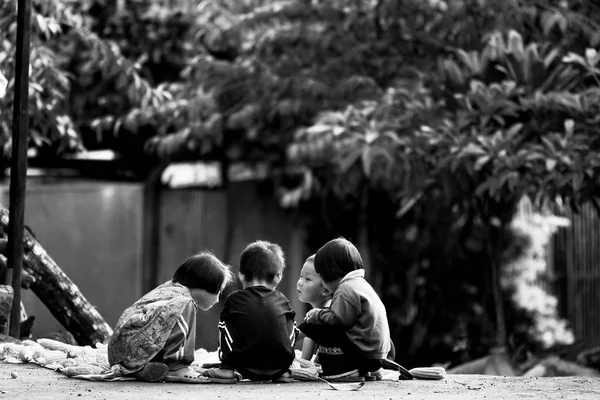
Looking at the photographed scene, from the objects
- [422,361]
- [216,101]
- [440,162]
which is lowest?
[422,361]

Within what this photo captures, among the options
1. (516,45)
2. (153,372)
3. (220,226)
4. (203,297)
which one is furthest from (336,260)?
(220,226)

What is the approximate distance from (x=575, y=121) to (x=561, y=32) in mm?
1405

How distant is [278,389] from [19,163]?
8.64ft

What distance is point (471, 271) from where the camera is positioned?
11508 mm

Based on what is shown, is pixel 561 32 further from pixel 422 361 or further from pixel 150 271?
pixel 150 271

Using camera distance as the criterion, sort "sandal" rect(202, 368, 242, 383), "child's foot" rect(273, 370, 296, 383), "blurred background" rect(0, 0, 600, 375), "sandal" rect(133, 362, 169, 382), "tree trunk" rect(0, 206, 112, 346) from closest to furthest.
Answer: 1. "sandal" rect(133, 362, 169, 382)
2. "sandal" rect(202, 368, 242, 383)
3. "child's foot" rect(273, 370, 296, 383)
4. "tree trunk" rect(0, 206, 112, 346)
5. "blurred background" rect(0, 0, 600, 375)

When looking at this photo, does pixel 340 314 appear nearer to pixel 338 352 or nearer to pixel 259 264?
pixel 338 352

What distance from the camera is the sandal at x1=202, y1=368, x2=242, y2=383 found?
5176mm

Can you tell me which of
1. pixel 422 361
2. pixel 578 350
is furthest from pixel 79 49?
pixel 578 350

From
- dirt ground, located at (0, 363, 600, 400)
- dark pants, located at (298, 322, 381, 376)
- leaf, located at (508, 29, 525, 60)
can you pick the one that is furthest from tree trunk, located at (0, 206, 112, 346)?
leaf, located at (508, 29, 525, 60)

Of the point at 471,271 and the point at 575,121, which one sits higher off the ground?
the point at 575,121

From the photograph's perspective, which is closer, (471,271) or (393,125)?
(393,125)

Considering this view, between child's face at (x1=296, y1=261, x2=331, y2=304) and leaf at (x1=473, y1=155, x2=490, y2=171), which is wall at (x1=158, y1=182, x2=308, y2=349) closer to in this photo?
leaf at (x1=473, y1=155, x2=490, y2=171)

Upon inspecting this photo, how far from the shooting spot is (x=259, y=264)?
5.36 metres
